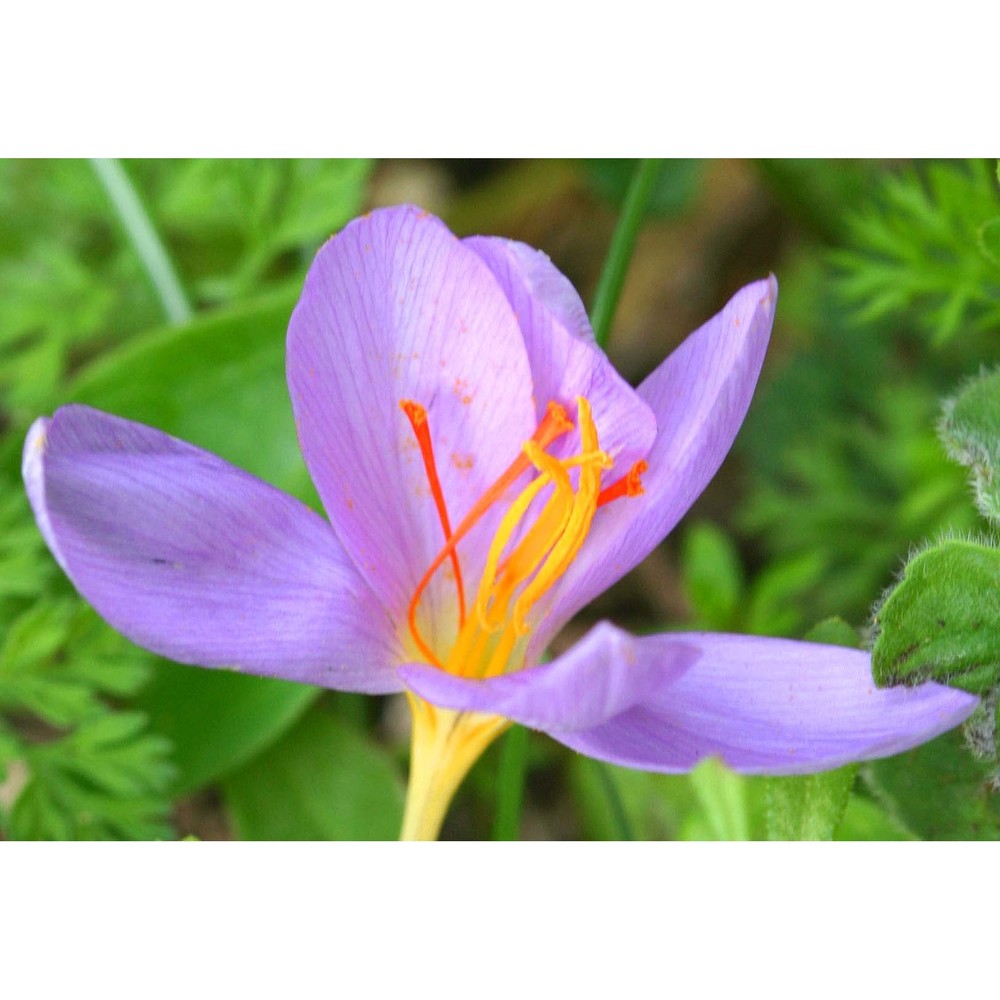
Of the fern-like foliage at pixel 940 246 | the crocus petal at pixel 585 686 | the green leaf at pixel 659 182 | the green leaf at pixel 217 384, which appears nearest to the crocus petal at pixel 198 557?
the crocus petal at pixel 585 686

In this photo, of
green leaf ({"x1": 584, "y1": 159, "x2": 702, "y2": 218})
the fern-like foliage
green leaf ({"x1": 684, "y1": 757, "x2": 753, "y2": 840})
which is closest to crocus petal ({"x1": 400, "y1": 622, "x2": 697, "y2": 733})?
green leaf ({"x1": 684, "y1": 757, "x2": 753, "y2": 840})

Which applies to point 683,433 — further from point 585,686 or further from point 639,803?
point 639,803

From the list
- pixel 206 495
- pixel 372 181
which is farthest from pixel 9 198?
pixel 206 495

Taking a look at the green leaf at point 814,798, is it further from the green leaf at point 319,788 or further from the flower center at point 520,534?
the green leaf at point 319,788

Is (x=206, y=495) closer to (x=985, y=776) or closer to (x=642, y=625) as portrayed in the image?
(x=985, y=776)

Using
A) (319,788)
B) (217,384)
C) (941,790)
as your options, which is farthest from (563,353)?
(319,788)

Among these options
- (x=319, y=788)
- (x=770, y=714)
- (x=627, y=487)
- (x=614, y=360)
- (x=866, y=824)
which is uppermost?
(x=614, y=360)
